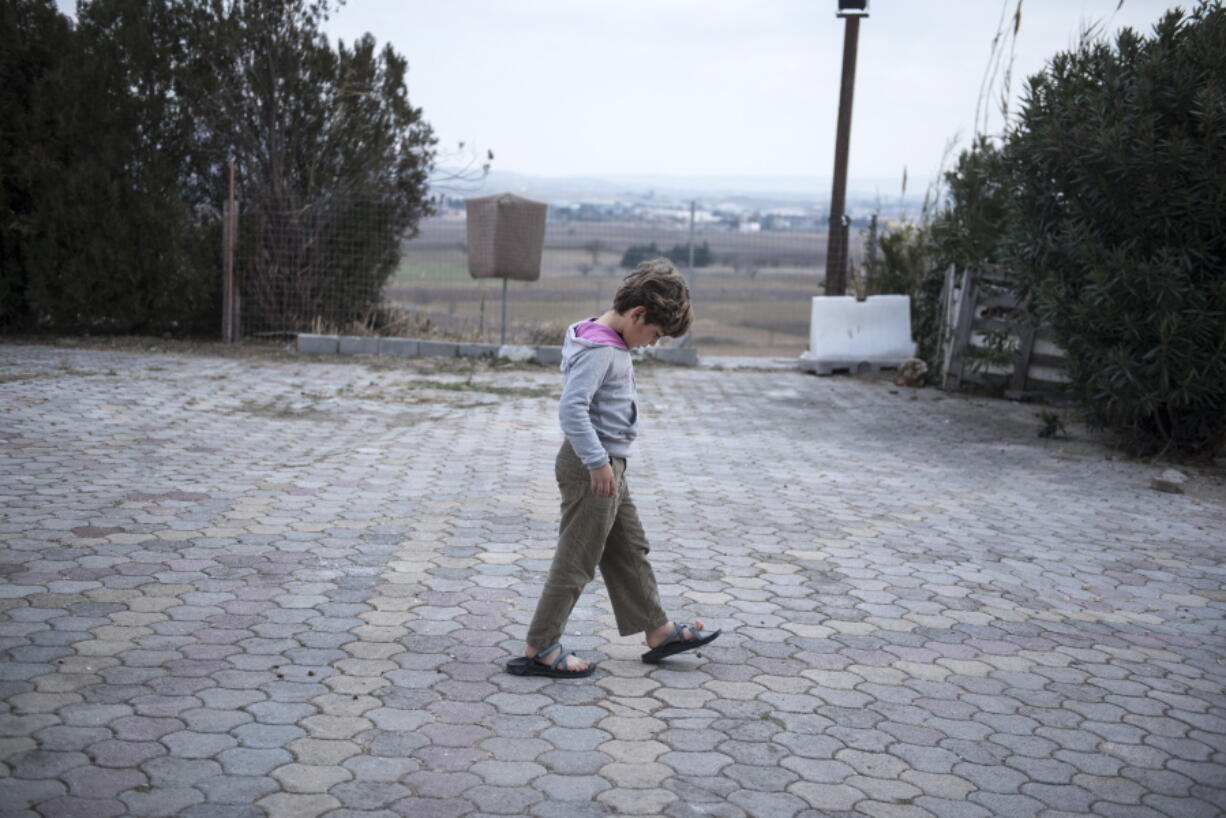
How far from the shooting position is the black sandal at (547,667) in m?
4.08

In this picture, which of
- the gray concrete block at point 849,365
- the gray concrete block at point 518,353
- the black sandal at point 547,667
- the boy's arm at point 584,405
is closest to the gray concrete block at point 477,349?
the gray concrete block at point 518,353

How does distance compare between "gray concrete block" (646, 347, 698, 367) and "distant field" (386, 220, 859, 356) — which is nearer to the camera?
"gray concrete block" (646, 347, 698, 367)

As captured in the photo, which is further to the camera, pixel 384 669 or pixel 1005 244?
pixel 1005 244

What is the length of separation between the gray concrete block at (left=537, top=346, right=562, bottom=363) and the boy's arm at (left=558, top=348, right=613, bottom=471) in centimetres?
1003

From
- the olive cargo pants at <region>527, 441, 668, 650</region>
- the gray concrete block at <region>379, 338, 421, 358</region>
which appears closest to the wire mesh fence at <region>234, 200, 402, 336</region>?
the gray concrete block at <region>379, 338, 421, 358</region>

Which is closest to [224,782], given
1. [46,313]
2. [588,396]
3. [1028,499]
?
[588,396]

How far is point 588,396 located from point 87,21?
12180mm

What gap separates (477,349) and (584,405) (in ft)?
34.6

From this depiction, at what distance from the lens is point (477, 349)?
46.8 feet

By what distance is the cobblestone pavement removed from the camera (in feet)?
10.8

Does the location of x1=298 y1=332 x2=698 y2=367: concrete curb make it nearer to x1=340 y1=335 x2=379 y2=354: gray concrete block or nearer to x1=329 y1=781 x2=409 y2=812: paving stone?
x1=340 y1=335 x2=379 y2=354: gray concrete block

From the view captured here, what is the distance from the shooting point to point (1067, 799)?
10.9 ft

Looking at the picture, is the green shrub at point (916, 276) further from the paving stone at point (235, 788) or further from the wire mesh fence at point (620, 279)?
the paving stone at point (235, 788)

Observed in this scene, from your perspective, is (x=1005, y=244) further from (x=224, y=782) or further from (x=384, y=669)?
(x=224, y=782)
